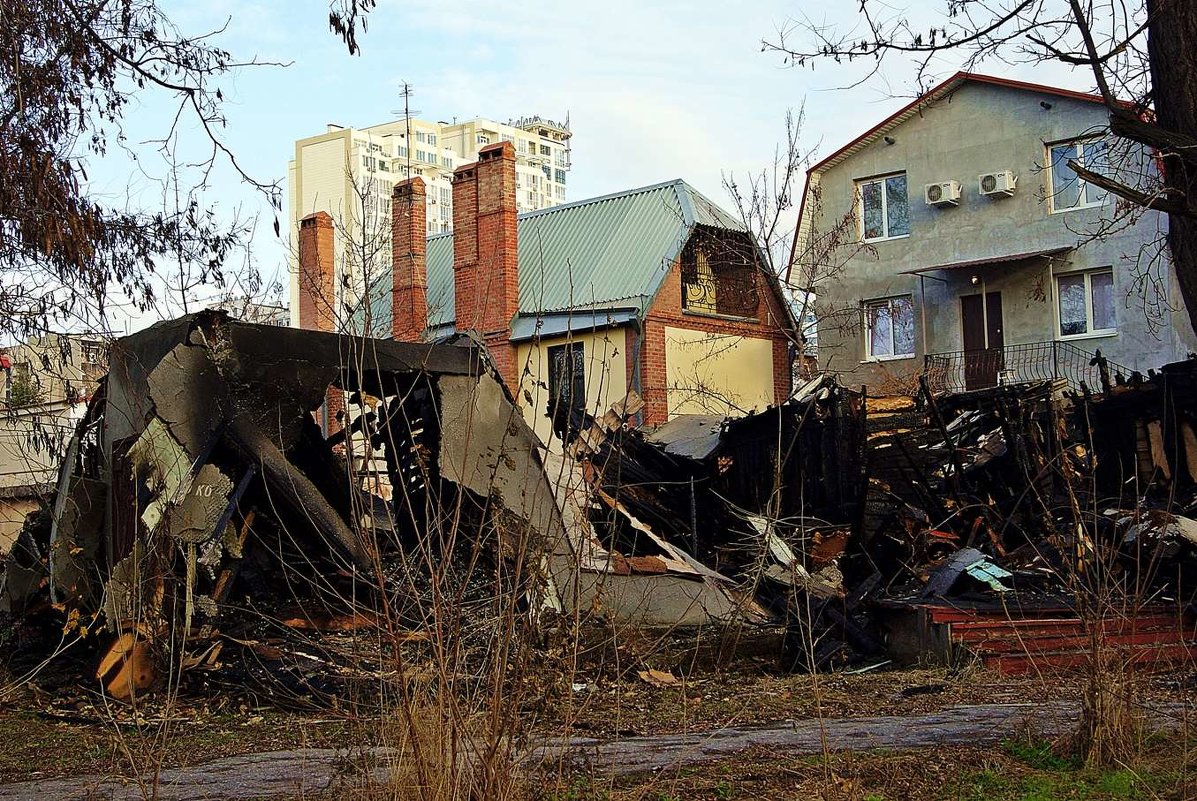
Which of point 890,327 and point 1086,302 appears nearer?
point 1086,302

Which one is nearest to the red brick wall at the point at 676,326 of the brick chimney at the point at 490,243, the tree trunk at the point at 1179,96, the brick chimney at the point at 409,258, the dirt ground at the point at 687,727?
the brick chimney at the point at 490,243

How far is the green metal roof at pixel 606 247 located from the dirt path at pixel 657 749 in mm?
19435

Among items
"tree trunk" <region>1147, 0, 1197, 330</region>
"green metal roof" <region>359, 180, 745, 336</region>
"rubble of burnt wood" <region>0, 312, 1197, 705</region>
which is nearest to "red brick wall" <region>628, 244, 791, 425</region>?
"green metal roof" <region>359, 180, 745, 336</region>

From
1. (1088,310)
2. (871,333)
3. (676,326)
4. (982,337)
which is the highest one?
(1088,310)

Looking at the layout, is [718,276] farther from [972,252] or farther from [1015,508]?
[1015,508]

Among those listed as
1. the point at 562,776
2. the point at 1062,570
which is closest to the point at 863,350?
the point at 1062,570

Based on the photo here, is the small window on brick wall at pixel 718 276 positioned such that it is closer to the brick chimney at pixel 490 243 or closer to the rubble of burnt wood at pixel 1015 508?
the brick chimney at pixel 490 243

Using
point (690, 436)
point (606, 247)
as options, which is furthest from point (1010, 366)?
point (690, 436)

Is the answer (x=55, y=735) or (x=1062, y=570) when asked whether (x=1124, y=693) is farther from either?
(x=55, y=735)

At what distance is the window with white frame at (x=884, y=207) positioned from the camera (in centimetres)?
3198

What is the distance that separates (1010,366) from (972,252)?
121 inches

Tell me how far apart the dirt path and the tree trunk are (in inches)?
101

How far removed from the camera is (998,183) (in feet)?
97.1

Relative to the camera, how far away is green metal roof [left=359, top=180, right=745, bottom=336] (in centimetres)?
2800
